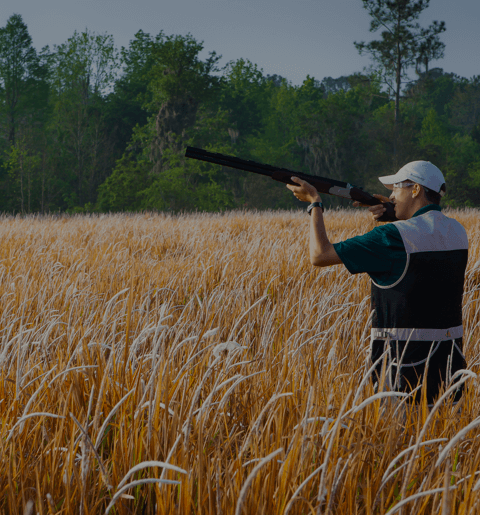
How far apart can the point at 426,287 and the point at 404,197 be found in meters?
0.52

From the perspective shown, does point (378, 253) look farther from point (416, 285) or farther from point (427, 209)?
point (427, 209)

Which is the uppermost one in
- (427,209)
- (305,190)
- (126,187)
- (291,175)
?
(126,187)

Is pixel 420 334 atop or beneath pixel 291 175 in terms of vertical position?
beneath

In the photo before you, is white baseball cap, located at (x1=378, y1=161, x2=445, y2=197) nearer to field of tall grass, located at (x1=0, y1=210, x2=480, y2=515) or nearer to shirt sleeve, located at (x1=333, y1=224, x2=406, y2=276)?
shirt sleeve, located at (x1=333, y1=224, x2=406, y2=276)

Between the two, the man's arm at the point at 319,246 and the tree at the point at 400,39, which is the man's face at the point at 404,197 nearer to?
the man's arm at the point at 319,246

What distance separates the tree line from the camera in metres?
33.2

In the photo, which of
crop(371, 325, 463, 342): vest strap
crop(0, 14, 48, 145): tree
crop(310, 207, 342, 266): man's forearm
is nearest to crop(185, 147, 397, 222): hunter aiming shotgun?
crop(310, 207, 342, 266): man's forearm

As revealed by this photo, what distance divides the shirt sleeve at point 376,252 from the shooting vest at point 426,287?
0.16 feet

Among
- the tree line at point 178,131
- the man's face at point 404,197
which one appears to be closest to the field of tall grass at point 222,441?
the man's face at point 404,197

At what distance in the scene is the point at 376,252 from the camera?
2285 millimetres

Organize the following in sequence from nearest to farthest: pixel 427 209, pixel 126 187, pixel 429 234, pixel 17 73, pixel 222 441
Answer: pixel 222 441 → pixel 429 234 → pixel 427 209 → pixel 126 187 → pixel 17 73

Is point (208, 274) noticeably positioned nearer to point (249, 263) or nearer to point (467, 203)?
point (249, 263)

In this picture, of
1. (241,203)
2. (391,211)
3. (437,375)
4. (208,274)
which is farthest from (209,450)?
(241,203)

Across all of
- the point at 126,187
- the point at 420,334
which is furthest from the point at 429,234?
the point at 126,187
